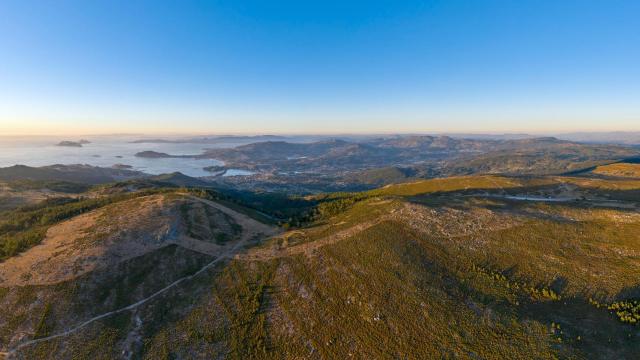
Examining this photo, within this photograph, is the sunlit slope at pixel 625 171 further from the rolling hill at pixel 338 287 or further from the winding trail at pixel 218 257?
the winding trail at pixel 218 257

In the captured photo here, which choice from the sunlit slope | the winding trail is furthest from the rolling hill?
the sunlit slope

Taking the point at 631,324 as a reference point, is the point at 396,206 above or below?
above

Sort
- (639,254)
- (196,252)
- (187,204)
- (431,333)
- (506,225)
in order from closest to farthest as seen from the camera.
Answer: (431,333) < (639,254) < (196,252) < (506,225) < (187,204)

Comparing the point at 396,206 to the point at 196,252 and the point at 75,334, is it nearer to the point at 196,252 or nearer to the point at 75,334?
the point at 196,252

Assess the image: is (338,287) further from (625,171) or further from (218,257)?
(625,171)

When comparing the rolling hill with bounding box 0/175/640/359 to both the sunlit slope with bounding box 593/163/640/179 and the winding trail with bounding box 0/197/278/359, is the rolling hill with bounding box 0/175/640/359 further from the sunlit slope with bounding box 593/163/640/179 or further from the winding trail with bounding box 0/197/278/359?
the sunlit slope with bounding box 593/163/640/179

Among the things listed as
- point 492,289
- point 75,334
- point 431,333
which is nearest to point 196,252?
point 75,334

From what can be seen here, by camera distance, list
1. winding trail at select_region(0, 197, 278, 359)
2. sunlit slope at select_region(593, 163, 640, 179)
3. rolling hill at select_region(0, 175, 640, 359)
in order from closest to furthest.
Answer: rolling hill at select_region(0, 175, 640, 359) < winding trail at select_region(0, 197, 278, 359) < sunlit slope at select_region(593, 163, 640, 179)

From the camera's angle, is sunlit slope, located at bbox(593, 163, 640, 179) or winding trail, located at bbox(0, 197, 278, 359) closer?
winding trail, located at bbox(0, 197, 278, 359)
